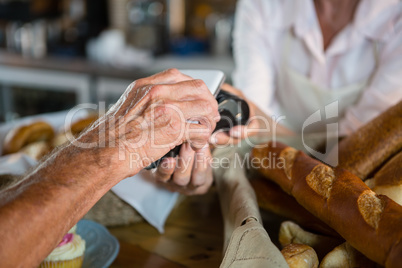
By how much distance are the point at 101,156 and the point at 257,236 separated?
10.1 inches

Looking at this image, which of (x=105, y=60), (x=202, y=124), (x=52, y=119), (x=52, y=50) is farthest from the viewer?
(x=52, y=50)

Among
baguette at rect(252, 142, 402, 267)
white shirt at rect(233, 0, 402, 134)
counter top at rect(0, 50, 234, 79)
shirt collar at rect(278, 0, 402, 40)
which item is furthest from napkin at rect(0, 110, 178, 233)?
counter top at rect(0, 50, 234, 79)

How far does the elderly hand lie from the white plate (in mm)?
167

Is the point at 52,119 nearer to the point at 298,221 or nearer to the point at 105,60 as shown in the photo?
the point at 298,221

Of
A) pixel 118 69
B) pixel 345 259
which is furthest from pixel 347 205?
pixel 118 69

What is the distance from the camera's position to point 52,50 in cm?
326

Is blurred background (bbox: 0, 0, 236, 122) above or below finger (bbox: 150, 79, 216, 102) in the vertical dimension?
below

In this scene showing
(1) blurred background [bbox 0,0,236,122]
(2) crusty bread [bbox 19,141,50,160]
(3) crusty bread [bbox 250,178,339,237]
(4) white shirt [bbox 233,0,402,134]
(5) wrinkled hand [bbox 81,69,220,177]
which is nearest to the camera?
(5) wrinkled hand [bbox 81,69,220,177]

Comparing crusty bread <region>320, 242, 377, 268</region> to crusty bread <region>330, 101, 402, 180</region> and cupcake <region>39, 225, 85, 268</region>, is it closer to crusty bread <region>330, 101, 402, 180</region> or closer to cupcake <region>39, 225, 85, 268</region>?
crusty bread <region>330, 101, 402, 180</region>

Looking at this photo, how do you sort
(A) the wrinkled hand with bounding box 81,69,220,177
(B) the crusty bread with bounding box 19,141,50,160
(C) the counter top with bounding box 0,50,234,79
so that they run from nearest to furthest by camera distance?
(A) the wrinkled hand with bounding box 81,69,220,177 → (B) the crusty bread with bounding box 19,141,50,160 → (C) the counter top with bounding box 0,50,234,79

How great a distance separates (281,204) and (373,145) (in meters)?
0.22

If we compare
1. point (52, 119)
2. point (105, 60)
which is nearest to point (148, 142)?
point (52, 119)

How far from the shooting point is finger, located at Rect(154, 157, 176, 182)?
2.73 feet

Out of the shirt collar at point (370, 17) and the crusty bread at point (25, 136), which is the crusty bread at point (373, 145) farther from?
the crusty bread at point (25, 136)
